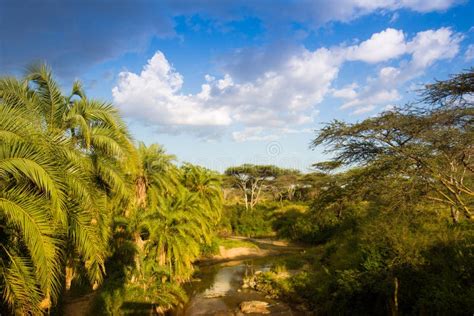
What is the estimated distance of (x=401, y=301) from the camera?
1170 cm

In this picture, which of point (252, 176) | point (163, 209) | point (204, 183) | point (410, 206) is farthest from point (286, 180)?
point (410, 206)

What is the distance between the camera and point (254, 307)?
650 inches

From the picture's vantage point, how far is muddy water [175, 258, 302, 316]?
16.6 meters

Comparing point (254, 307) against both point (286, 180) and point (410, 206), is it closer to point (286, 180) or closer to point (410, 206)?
point (410, 206)

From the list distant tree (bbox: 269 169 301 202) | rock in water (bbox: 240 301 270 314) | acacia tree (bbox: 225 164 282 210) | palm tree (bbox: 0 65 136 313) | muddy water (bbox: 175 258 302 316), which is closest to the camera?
palm tree (bbox: 0 65 136 313)

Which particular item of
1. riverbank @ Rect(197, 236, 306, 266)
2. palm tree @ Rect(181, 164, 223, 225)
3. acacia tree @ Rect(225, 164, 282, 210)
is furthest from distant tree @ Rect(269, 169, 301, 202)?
palm tree @ Rect(181, 164, 223, 225)

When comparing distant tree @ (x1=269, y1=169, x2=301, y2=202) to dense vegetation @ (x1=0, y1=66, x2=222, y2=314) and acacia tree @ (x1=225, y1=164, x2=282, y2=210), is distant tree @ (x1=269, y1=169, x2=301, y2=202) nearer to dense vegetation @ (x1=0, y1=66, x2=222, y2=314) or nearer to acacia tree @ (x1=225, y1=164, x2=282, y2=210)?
acacia tree @ (x1=225, y1=164, x2=282, y2=210)

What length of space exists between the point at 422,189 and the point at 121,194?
9847mm

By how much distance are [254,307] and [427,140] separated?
11.1 meters

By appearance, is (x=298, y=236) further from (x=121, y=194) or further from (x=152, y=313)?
(x=121, y=194)

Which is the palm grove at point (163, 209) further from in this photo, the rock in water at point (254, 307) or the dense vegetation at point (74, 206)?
the rock in water at point (254, 307)

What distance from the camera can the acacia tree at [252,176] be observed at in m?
50.3

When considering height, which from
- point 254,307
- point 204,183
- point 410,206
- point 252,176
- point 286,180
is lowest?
point 254,307

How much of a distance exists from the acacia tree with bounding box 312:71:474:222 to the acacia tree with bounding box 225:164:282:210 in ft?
123
